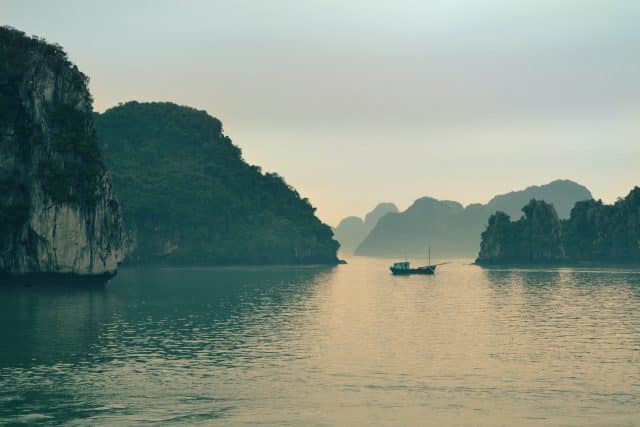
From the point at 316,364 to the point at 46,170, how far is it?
233 feet

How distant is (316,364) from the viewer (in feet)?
139

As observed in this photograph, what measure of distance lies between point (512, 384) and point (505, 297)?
6269 centimetres

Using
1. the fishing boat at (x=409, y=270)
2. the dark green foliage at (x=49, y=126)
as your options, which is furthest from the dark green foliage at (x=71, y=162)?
the fishing boat at (x=409, y=270)

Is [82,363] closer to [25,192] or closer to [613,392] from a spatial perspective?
[613,392]

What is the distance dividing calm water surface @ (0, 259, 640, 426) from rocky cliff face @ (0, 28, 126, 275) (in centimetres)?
1900

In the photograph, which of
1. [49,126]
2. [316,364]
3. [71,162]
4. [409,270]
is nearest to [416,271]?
[409,270]

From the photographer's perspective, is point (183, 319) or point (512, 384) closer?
point (512, 384)

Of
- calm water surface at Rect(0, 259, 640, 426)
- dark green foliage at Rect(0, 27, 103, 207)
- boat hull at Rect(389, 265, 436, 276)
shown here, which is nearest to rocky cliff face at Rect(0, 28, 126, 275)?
dark green foliage at Rect(0, 27, 103, 207)

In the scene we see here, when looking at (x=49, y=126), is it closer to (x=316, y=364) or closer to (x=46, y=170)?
(x=46, y=170)

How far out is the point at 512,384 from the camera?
36688 mm

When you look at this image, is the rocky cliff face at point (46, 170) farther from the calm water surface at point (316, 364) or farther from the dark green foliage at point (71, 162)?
the calm water surface at point (316, 364)

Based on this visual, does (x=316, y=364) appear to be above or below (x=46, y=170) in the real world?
below

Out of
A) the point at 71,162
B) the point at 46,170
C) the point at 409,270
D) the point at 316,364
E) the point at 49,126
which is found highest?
the point at 49,126

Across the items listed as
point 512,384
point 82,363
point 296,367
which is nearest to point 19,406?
point 82,363
